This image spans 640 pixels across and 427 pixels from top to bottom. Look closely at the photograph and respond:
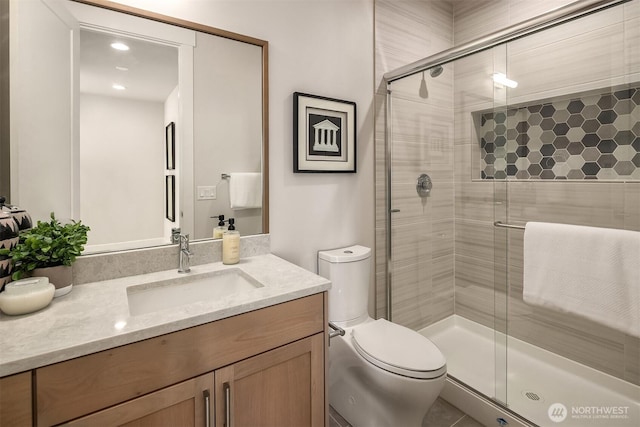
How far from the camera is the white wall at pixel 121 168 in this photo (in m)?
1.19

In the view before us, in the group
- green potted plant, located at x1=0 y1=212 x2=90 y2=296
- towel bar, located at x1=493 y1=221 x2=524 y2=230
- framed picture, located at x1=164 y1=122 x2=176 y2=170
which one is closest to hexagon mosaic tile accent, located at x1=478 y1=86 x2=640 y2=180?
towel bar, located at x1=493 y1=221 x2=524 y2=230

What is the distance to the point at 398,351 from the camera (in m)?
1.43

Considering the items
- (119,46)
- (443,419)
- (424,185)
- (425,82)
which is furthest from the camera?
(424,185)

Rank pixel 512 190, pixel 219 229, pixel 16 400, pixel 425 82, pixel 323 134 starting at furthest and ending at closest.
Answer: pixel 425 82 → pixel 512 190 → pixel 323 134 → pixel 219 229 → pixel 16 400

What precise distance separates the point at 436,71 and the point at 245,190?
136 cm

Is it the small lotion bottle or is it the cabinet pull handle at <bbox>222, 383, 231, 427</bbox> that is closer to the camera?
the cabinet pull handle at <bbox>222, 383, 231, 427</bbox>

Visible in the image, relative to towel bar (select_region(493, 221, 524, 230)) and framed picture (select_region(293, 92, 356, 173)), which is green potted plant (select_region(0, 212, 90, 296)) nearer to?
framed picture (select_region(293, 92, 356, 173))

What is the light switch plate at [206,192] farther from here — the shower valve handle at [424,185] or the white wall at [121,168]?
the shower valve handle at [424,185]

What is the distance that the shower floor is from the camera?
160cm

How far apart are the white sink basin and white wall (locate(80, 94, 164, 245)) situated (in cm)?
23

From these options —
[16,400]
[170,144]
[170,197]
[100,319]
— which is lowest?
[16,400]

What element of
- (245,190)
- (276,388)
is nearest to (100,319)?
(276,388)

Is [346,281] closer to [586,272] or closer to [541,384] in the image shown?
[586,272]

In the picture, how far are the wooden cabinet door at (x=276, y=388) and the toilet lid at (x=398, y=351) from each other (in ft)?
1.13
